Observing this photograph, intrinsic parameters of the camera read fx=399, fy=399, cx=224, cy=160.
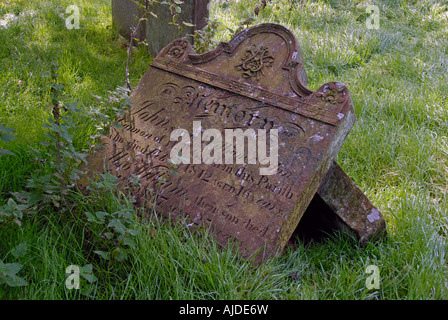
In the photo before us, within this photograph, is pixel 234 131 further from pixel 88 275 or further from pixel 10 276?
pixel 10 276

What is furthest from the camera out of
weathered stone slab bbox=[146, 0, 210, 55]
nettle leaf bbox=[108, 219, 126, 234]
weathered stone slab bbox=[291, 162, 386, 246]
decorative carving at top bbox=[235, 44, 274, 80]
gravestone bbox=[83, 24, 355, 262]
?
weathered stone slab bbox=[146, 0, 210, 55]

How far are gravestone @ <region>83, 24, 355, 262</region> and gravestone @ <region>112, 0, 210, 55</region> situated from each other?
45.7 inches

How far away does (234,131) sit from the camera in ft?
8.83

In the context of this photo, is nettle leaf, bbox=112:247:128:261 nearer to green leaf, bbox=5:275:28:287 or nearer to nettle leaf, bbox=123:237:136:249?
nettle leaf, bbox=123:237:136:249

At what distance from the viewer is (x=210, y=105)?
2863 mm

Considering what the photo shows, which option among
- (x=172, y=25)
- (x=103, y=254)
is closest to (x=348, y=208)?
(x=103, y=254)

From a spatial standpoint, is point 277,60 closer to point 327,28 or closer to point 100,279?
point 100,279

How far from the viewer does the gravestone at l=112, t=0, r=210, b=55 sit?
457cm

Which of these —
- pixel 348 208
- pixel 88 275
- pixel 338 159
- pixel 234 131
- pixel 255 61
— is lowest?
pixel 338 159

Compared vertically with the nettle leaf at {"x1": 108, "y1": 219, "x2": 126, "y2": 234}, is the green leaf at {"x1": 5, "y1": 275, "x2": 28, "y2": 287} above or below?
below

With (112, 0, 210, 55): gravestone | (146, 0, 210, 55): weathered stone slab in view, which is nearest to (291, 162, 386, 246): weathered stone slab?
(112, 0, 210, 55): gravestone

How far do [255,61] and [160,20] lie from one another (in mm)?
2638
